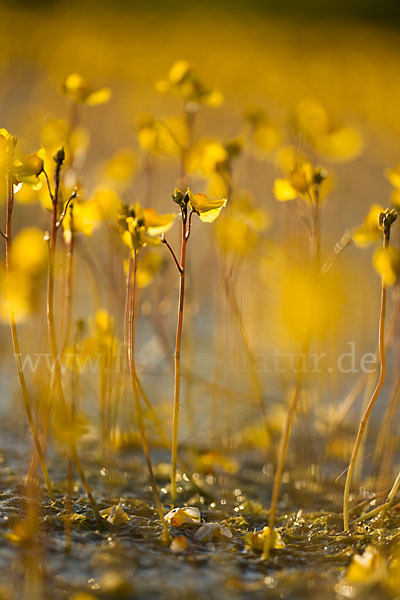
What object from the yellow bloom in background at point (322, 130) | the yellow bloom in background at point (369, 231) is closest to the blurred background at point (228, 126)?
the yellow bloom in background at point (322, 130)

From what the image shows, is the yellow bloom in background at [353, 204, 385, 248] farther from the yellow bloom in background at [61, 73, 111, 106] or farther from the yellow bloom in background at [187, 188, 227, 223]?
the yellow bloom in background at [61, 73, 111, 106]

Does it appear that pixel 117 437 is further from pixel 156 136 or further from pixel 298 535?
pixel 156 136

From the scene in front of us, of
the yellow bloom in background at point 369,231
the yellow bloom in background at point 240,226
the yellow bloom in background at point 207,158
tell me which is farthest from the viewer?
the yellow bloom in background at point 240,226

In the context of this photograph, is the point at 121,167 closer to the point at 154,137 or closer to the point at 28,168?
the point at 154,137

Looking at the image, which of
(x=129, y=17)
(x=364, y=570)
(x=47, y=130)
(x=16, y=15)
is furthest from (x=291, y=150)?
(x=129, y=17)

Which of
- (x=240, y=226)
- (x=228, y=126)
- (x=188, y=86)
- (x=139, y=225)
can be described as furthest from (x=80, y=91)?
(x=228, y=126)

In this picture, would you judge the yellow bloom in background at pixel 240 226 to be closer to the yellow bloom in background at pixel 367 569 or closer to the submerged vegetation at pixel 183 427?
the submerged vegetation at pixel 183 427
